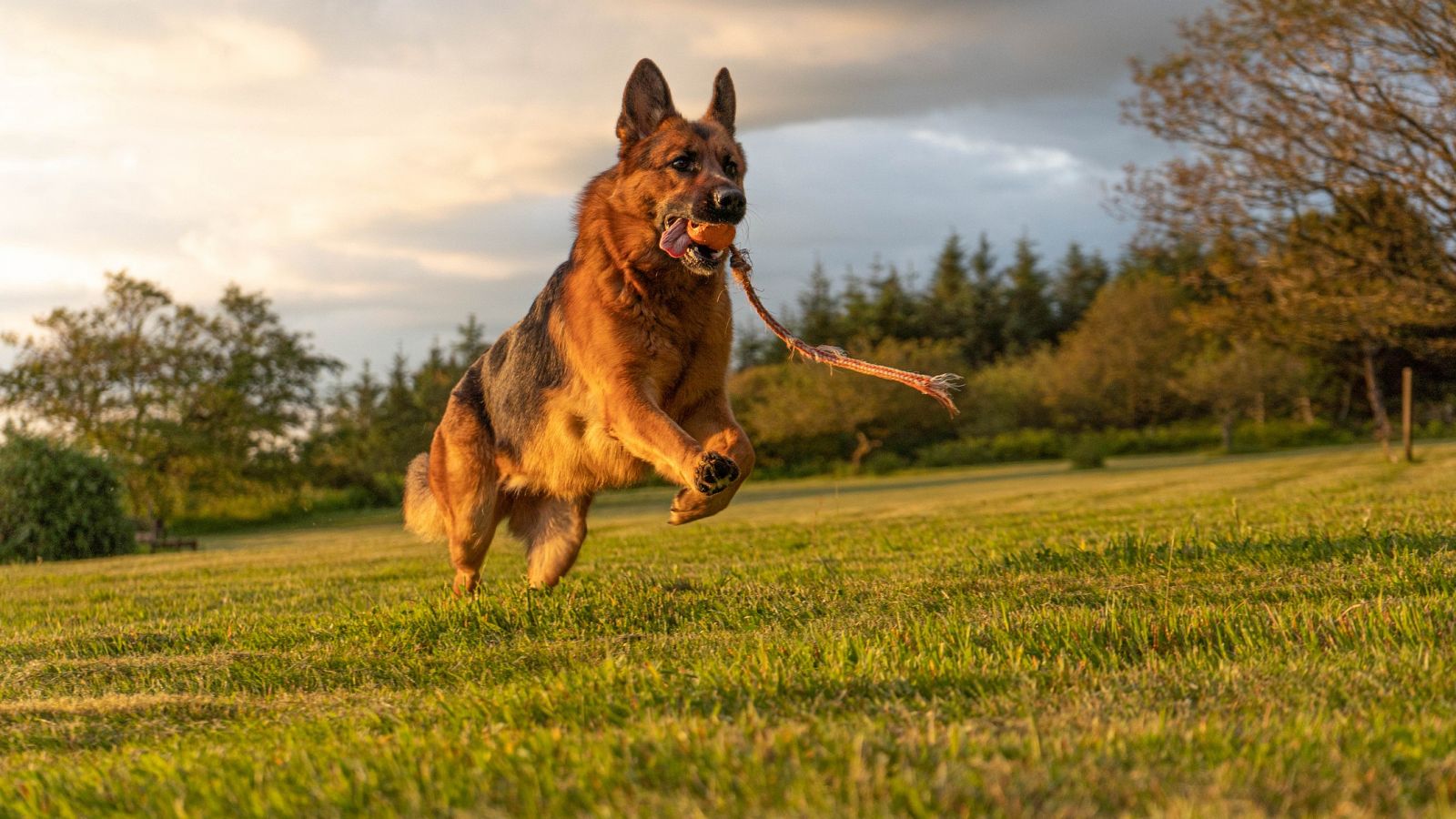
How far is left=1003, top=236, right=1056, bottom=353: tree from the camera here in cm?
6619

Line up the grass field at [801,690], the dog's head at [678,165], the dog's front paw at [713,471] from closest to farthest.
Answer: the grass field at [801,690] → the dog's front paw at [713,471] → the dog's head at [678,165]

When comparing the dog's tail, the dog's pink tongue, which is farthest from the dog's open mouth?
the dog's tail

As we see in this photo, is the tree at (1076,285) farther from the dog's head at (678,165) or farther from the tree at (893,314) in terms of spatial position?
the dog's head at (678,165)

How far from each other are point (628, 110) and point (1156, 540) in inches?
160

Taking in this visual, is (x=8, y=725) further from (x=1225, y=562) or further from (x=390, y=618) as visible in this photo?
(x=1225, y=562)

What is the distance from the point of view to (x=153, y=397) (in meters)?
34.4

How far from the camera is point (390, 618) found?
17.0 ft

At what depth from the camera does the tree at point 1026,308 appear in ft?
217

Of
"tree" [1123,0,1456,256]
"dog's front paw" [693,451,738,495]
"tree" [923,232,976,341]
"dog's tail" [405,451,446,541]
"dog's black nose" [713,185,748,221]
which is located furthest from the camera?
"tree" [923,232,976,341]

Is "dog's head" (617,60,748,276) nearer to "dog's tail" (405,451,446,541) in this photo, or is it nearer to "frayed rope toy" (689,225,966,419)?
"frayed rope toy" (689,225,966,419)

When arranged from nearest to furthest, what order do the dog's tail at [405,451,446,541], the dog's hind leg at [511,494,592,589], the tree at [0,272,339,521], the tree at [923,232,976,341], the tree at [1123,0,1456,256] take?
1. the dog's hind leg at [511,494,592,589]
2. the dog's tail at [405,451,446,541]
3. the tree at [1123,0,1456,256]
4. the tree at [0,272,339,521]
5. the tree at [923,232,976,341]

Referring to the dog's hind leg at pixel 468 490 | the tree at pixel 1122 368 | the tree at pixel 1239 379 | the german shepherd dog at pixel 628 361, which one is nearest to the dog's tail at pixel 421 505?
the dog's hind leg at pixel 468 490

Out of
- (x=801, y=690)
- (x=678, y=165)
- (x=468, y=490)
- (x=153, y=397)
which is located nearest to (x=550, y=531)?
(x=468, y=490)

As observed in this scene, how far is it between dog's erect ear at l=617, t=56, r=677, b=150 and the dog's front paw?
6.12ft
